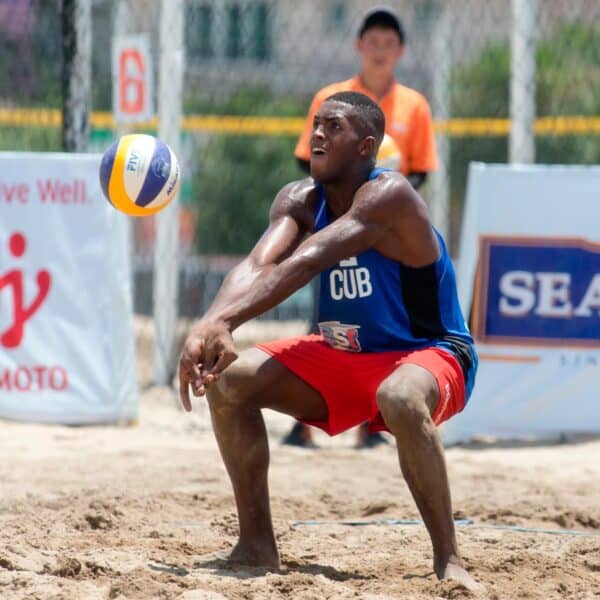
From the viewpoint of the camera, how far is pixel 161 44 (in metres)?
8.27

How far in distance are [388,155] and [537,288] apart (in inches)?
44.4

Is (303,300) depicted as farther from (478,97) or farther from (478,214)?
(478,214)

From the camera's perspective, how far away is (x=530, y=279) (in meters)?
6.92

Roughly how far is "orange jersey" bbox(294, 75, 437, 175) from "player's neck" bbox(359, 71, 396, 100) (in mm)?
19

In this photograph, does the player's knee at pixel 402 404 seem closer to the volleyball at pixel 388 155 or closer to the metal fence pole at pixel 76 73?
the volleyball at pixel 388 155

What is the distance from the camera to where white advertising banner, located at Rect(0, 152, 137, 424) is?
714cm

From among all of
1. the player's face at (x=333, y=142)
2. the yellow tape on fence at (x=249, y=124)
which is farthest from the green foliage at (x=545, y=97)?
the player's face at (x=333, y=142)

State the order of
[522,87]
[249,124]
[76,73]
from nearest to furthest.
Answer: [76,73] < [522,87] < [249,124]

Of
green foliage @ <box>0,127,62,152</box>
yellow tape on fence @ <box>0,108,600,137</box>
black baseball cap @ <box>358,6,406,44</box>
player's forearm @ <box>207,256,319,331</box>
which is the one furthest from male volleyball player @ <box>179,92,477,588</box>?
green foliage @ <box>0,127,62,152</box>

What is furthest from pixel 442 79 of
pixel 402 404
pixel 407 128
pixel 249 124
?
pixel 402 404

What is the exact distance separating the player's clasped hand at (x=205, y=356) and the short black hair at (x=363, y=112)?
2.85ft

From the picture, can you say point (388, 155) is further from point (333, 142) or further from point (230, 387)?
point (230, 387)

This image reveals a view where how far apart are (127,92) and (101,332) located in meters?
1.73

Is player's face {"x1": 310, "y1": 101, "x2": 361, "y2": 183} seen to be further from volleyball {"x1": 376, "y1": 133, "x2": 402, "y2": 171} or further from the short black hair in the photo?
volleyball {"x1": 376, "y1": 133, "x2": 402, "y2": 171}
